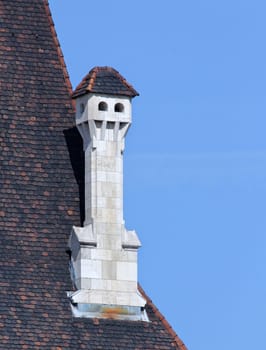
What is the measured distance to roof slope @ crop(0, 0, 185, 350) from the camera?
82375 mm

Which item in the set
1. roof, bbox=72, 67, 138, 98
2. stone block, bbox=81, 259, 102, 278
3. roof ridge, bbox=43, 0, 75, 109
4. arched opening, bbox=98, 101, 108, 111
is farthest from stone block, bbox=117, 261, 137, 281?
roof ridge, bbox=43, 0, 75, 109

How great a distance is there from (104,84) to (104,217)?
130 inches

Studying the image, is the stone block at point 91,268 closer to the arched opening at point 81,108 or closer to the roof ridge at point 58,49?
the arched opening at point 81,108

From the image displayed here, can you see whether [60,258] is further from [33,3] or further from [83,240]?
[33,3]

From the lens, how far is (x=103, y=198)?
277 feet

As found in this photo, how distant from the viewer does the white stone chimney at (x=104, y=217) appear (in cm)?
8369

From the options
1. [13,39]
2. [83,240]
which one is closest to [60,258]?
[83,240]

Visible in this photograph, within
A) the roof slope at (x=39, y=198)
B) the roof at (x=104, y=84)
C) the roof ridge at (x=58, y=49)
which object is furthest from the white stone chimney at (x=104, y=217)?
the roof ridge at (x=58, y=49)

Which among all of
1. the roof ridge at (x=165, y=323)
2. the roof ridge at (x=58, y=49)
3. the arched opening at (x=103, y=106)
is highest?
the roof ridge at (x=58, y=49)

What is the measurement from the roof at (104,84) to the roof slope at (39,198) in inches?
54.1

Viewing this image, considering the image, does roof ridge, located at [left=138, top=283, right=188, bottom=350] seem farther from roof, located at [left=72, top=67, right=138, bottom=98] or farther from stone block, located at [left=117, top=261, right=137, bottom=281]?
roof, located at [left=72, top=67, right=138, bottom=98]

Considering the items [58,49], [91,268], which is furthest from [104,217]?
[58,49]

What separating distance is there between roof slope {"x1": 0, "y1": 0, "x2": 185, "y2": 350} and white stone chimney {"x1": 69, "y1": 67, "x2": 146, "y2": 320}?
43 cm

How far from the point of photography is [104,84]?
279 ft
